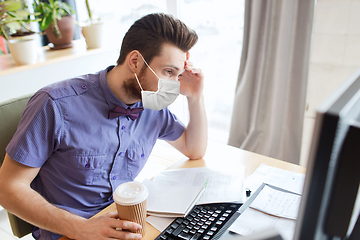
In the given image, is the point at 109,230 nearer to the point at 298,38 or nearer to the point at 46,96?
the point at 46,96

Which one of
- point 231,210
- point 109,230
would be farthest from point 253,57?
point 109,230

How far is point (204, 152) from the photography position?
4.52 ft

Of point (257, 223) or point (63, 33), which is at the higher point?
point (63, 33)

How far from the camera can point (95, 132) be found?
3.78 feet

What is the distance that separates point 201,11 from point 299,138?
136 cm

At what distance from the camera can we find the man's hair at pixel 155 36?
1.23 metres

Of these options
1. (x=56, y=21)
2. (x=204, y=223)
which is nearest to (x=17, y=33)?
(x=56, y=21)

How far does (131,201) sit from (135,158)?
48cm

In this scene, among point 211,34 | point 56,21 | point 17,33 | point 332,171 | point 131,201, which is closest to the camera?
point 332,171

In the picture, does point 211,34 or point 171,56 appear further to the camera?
point 211,34

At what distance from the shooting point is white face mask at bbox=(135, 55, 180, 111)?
1.23 meters

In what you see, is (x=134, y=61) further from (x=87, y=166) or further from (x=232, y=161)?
(x=232, y=161)

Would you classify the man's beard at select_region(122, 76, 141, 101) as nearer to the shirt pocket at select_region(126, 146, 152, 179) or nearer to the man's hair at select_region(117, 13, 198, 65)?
the man's hair at select_region(117, 13, 198, 65)

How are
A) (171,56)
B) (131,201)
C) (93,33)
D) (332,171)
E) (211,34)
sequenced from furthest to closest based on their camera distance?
(211,34) < (93,33) < (171,56) < (131,201) < (332,171)
